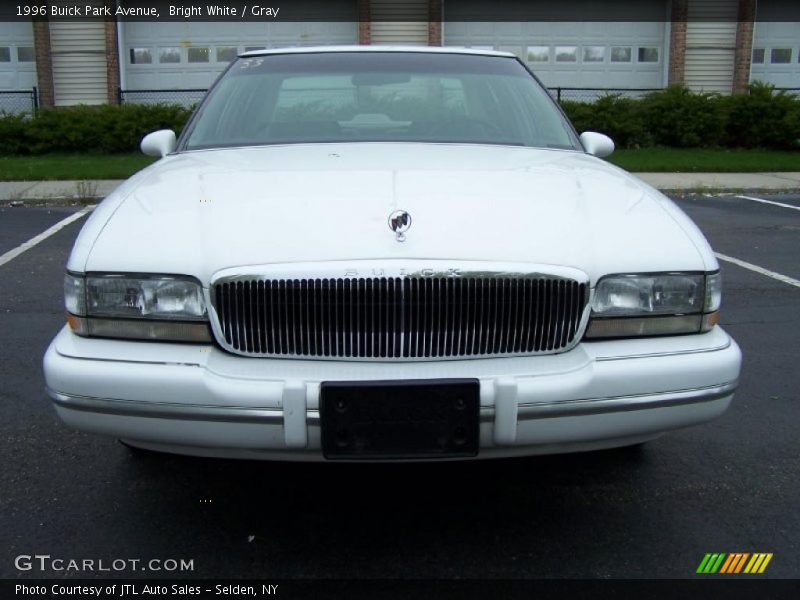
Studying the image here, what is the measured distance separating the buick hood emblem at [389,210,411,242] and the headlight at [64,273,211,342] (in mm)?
595

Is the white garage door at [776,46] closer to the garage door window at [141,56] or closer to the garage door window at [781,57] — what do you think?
the garage door window at [781,57]

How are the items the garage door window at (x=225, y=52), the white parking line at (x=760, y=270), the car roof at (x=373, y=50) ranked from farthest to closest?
the garage door window at (x=225, y=52)
the white parking line at (x=760, y=270)
the car roof at (x=373, y=50)

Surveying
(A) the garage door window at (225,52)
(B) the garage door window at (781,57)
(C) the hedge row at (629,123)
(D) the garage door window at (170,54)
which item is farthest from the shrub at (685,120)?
(D) the garage door window at (170,54)

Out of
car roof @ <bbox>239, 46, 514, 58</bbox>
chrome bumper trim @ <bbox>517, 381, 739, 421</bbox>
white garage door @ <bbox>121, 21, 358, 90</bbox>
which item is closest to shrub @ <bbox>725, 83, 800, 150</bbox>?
white garage door @ <bbox>121, 21, 358, 90</bbox>

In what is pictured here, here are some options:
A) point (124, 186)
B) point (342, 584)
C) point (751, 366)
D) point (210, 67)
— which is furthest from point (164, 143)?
point (210, 67)

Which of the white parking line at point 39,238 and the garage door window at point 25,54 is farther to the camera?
the garage door window at point 25,54

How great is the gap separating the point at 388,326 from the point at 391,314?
4cm

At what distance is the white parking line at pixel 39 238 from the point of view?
283 inches

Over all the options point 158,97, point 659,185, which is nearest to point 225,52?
point 158,97

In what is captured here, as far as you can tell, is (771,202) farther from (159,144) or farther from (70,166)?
(70,166)

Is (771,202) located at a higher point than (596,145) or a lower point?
lower

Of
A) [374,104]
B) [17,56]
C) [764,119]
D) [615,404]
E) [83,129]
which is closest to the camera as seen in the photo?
[615,404]

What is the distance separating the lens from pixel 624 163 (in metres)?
13.9

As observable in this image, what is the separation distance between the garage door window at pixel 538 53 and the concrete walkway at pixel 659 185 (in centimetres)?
972
